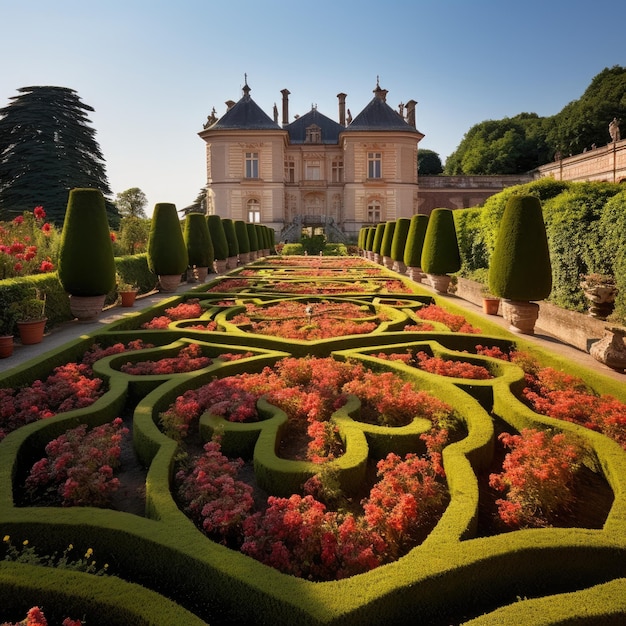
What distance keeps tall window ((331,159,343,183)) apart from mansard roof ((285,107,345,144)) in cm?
281

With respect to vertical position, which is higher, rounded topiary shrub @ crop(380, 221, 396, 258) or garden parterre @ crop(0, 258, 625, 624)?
rounded topiary shrub @ crop(380, 221, 396, 258)

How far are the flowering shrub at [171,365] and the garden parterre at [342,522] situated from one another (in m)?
0.14

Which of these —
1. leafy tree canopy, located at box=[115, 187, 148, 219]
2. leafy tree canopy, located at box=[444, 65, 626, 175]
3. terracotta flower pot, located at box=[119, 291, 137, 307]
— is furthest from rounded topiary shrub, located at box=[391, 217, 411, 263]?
leafy tree canopy, located at box=[115, 187, 148, 219]

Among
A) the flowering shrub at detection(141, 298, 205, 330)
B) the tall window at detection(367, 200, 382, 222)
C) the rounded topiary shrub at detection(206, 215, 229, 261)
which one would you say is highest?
the tall window at detection(367, 200, 382, 222)

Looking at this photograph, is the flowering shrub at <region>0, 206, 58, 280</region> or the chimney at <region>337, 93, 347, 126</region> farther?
the chimney at <region>337, 93, 347, 126</region>

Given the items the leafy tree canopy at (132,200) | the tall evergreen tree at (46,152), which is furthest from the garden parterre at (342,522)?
the leafy tree canopy at (132,200)

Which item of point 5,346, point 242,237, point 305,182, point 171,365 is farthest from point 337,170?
point 171,365

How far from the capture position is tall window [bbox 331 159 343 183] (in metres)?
42.1

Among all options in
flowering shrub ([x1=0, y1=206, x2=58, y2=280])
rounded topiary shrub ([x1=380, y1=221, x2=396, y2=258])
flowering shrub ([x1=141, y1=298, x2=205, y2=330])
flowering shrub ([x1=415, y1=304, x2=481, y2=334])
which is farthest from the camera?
→ rounded topiary shrub ([x1=380, y1=221, x2=396, y2=258])

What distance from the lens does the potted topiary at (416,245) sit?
14086 mm

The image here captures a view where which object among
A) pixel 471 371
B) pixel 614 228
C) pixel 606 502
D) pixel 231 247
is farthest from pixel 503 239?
pixel 231 247

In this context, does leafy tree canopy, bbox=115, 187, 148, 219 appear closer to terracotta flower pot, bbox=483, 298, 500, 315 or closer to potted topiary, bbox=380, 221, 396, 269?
potted topiary, bbox=380, 221, 396, 269

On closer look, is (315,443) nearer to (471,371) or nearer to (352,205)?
(471,371)

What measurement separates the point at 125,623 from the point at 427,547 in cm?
136
